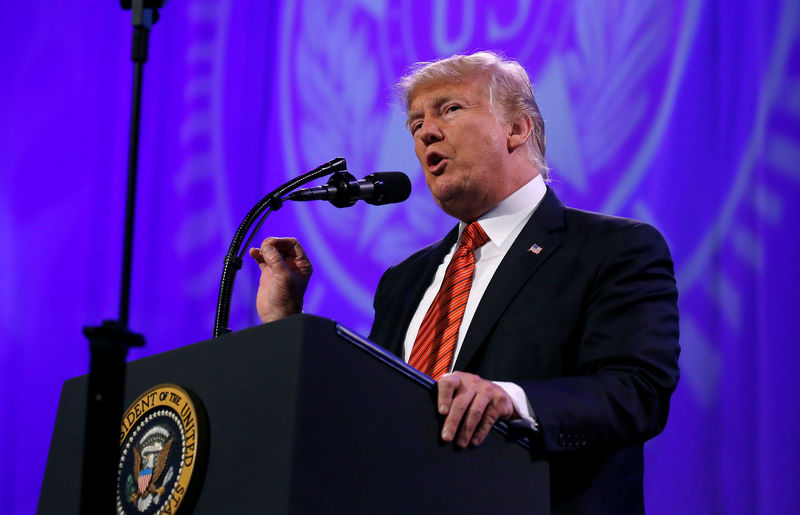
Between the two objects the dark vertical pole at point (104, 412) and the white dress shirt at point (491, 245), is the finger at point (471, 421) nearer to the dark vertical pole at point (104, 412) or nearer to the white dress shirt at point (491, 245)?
the dark vertical pole at point (104, 412)

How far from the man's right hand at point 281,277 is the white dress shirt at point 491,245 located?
12.0 inches

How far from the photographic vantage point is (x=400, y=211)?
9.64 ft

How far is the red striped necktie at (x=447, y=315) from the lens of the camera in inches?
71.7

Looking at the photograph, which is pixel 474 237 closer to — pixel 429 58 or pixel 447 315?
pixel 447 315

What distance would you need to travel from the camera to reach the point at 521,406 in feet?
4.08

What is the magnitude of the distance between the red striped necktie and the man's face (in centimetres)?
11

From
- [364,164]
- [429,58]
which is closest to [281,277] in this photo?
[364,164]

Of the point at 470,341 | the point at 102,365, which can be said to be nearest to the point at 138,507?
the point at 102,365

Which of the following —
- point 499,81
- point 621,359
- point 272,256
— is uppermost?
point 499,81

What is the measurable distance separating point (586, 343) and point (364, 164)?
1.59m

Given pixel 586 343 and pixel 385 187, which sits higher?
pixel 385 187

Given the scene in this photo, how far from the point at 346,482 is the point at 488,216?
1.30 meters

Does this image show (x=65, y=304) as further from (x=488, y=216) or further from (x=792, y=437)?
(x=792, y=437)

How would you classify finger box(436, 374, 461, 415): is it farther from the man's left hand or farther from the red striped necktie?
the red striped necktie
